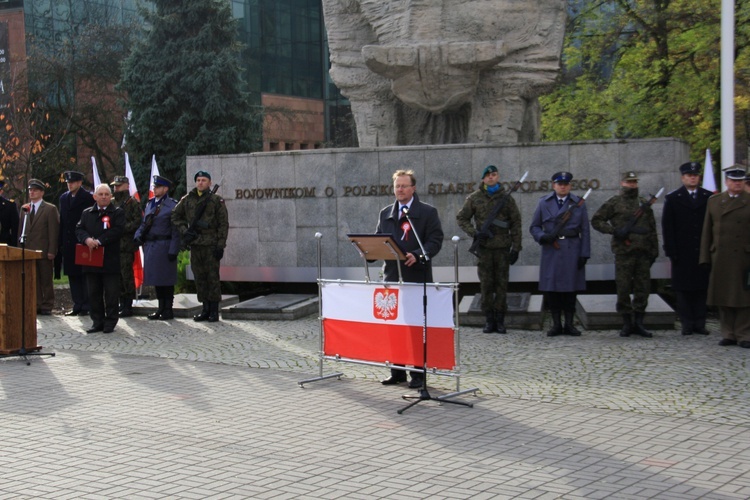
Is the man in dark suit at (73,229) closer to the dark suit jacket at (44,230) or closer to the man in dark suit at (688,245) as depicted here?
the dark suit jacket at (44,230)

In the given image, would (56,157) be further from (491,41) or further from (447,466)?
(447,466)

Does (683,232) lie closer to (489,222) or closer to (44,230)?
(489,222)

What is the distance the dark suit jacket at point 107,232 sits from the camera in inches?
519

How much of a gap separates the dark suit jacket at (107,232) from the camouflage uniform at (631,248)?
19.3 feet

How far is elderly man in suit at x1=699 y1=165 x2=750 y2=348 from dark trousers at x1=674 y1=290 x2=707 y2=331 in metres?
0.66

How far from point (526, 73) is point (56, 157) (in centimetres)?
2305

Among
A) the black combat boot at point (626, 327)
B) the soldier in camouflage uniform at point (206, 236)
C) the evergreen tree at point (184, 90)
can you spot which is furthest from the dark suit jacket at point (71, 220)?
the evergreen tree at point (184, 90)

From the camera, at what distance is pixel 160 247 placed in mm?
14734

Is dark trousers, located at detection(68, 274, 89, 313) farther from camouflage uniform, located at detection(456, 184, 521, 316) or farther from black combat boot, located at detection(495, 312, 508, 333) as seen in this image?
black combat boot, located at detection(495, 312, 508, 333)

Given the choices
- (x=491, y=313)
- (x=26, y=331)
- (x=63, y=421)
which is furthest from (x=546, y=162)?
(x=63, y=421)

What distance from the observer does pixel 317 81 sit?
54656 mm

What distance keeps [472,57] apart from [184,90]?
2204cm

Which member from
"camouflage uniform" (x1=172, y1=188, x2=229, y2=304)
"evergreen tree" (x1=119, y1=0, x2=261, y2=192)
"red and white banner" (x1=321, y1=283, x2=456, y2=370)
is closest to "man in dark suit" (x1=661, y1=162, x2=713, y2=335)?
"red and white banner" (x1=321, y1=283, x2=456, y2=370)

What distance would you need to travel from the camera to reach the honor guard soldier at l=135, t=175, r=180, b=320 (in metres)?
14.5
